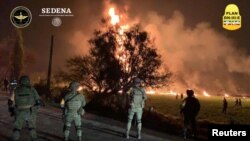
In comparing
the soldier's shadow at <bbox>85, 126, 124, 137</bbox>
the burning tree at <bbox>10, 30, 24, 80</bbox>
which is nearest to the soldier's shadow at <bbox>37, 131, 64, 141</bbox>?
the soldier's shadow at <bbox>85, 126, 124, 137</bbox>

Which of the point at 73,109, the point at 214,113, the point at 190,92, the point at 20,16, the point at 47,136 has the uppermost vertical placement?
the point at 20,16

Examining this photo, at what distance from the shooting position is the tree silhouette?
116ft

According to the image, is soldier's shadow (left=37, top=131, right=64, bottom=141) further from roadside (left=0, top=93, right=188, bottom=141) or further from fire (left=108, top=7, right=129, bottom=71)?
fire (left=108, top=7, right=129, bottom=71)

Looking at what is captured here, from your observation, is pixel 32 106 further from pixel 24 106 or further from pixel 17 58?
pixel 17 58

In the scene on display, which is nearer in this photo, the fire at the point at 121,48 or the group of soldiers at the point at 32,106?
the group of soldiers at the point at 32,106

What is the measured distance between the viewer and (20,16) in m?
32.0

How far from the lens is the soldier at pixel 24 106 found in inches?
462

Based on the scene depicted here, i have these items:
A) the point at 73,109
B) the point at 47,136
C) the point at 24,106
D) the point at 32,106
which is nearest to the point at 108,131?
the point at 47,136

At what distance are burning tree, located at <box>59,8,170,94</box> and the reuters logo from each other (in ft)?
18.8

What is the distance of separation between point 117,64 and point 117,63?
0.11 metres

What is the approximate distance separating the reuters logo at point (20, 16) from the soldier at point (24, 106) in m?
20.0

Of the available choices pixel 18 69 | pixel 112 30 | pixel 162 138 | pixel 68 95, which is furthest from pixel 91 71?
pixel 18 69

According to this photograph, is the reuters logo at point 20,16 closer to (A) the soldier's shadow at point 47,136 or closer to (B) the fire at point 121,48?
(B) the fire at point 121,48

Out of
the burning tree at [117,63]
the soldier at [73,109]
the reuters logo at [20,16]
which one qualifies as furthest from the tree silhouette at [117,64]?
the soldier at [73,109]
